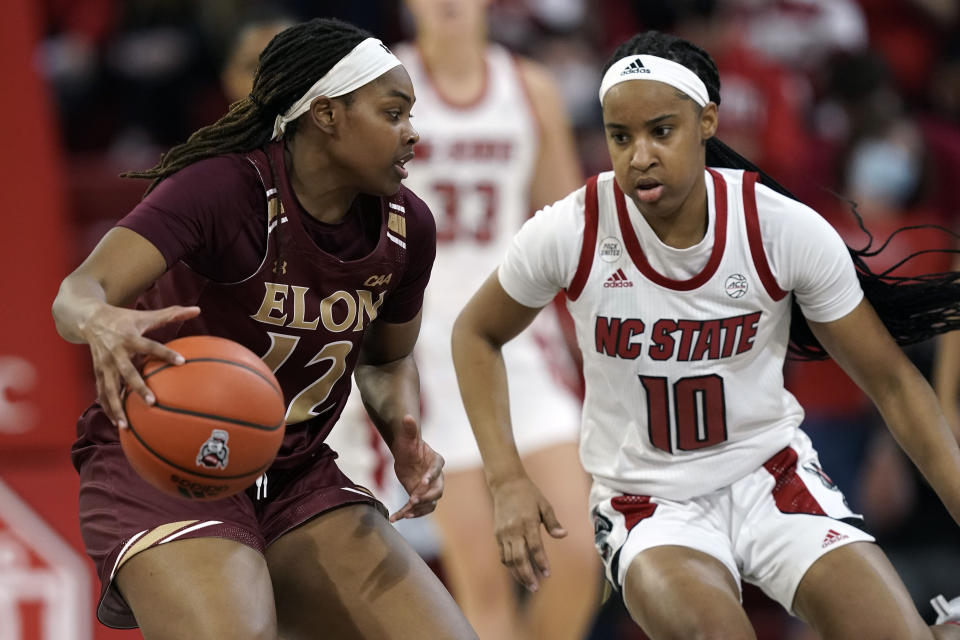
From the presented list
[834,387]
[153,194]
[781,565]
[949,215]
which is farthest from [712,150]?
[949,215]

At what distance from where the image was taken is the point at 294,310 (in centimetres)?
357

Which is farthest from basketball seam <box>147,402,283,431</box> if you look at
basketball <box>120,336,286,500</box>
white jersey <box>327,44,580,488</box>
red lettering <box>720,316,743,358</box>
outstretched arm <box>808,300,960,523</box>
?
white jersey <box>327,44,580,488</box>

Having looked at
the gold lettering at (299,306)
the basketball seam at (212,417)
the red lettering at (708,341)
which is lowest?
the basketball seam at (212,417)

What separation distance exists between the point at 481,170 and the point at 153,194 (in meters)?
2.73

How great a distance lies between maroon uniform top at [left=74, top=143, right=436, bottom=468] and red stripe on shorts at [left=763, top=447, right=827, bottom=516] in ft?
3.78

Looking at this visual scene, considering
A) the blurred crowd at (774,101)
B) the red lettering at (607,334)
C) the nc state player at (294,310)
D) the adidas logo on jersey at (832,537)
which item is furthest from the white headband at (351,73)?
the blurred crowd at (774,101)

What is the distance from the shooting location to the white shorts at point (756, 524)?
3.78m

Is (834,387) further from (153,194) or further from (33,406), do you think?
(153,194)

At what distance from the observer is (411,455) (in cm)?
375

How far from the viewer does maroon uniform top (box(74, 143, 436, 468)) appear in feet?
11.3

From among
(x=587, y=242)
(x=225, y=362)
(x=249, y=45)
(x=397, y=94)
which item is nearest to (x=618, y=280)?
(x=587, y=242)

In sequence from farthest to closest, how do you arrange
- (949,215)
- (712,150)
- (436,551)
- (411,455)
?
(949,215), (436,551), (712,150), (411,455)

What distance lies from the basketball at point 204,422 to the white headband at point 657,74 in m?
1.22

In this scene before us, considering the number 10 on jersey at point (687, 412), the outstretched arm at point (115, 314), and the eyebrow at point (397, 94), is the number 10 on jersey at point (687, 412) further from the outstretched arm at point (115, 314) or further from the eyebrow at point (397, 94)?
the outstretched arm at point (115, 314)
